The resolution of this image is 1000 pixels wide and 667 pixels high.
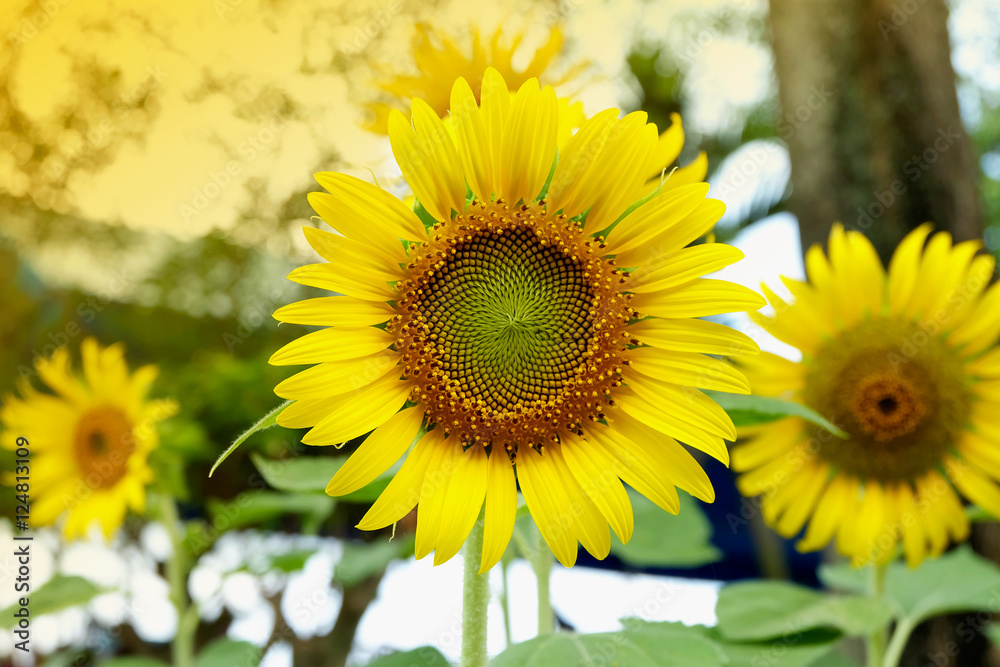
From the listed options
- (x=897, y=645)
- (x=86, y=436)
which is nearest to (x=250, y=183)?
(x=86, y=436)

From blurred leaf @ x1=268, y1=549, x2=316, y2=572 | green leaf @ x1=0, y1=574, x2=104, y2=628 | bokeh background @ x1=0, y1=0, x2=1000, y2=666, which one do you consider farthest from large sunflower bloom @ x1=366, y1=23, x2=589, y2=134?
green leaf @ x1=0, y1=574, x2=104, y2=628

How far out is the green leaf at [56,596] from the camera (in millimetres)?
1257

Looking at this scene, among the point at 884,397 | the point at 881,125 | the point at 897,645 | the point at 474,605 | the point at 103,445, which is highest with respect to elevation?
the point at 881,125

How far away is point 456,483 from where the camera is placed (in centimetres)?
52

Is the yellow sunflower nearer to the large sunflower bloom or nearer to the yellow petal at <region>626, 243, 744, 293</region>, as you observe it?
the yellow petal at <region>626, 243, 744, 293</region>

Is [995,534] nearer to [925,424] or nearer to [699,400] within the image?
[925,424]

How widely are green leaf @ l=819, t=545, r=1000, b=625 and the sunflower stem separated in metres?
0.02

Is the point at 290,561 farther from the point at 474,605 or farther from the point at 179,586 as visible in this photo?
the point at 474,605

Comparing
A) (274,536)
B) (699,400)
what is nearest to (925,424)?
(699,400)

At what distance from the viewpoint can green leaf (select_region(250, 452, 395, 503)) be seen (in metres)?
0.64

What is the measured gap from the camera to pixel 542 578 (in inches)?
29.6

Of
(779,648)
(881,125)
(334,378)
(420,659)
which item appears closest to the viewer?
(334,378)

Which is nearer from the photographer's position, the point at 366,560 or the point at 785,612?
the point at 785,612

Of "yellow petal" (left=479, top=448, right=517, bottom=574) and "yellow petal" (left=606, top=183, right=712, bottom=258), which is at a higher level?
"yellow petal" (left=606, top=183, right=712, bottom=258)
